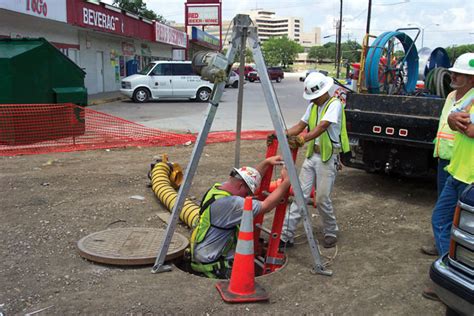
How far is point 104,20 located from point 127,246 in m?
19.6

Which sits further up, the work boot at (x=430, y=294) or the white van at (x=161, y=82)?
the white van at (x=161, y=82)

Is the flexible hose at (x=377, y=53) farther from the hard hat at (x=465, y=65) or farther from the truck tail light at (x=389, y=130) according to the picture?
the hard hat at (x=465, y=65)

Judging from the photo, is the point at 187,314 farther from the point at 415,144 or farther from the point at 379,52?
the point at 379,52

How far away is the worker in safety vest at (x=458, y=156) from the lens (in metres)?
3.49

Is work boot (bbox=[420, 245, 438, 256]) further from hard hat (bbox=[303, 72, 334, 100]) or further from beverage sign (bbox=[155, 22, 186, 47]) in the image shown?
beverage sign (bbox=[155, 22, 186, 47])

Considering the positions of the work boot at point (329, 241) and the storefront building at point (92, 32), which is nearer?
the work boot at point (329, 241)

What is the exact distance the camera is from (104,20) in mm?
22000

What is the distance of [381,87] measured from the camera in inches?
315

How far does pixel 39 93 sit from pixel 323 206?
8.19m

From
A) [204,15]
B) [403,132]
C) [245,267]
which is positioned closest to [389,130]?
[403,132]

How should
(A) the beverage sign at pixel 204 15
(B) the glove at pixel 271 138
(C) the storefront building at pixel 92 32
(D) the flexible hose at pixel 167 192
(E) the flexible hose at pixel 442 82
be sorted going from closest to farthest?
1. (B) the glove at pixel 271 138
2. (D) the flexible hose at pixel 167 192
3. (E) the flexible hose at pixel 442 82
4. (C) the storefront building at pixel 92 32
5. (A) the beverage sign at pixel 204 15

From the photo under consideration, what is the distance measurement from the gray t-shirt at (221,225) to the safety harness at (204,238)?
1.2 inches

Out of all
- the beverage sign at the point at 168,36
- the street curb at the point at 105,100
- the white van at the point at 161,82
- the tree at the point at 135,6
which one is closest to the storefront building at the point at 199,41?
the beverage sign at the point at 168,36

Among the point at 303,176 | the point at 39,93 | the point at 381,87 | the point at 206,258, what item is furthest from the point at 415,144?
the point at 39,93
